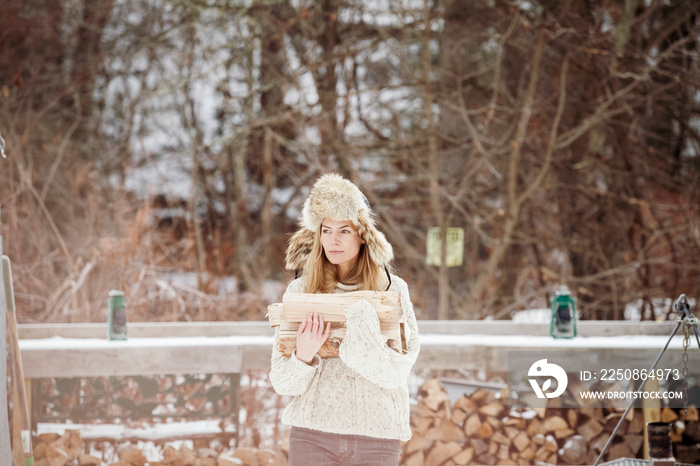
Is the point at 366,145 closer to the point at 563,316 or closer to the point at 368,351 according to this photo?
the point at 563,316

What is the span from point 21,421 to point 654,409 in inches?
112

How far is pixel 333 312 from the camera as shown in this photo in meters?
1.95

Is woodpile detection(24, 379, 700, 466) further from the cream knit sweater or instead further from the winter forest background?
the winter forest background

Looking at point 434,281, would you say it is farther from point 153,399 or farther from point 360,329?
point 360,329

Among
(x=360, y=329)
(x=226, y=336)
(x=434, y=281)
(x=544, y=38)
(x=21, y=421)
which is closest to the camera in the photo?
(x=360, y=329)

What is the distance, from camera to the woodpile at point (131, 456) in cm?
322

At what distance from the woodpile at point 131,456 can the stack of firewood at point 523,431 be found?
688 mm

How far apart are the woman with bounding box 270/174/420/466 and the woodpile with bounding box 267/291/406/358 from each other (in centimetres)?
3

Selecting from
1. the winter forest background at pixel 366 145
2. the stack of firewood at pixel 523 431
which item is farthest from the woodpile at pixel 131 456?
the winter forest background at pixel 366 145

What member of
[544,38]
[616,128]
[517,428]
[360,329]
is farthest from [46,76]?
[360,329]

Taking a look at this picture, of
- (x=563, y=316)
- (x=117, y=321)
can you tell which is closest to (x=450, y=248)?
(x=563, y=316)

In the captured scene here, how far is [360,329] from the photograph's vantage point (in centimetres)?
190

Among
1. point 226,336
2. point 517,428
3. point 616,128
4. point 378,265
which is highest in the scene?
point 616,128

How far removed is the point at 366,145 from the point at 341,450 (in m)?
5.15
